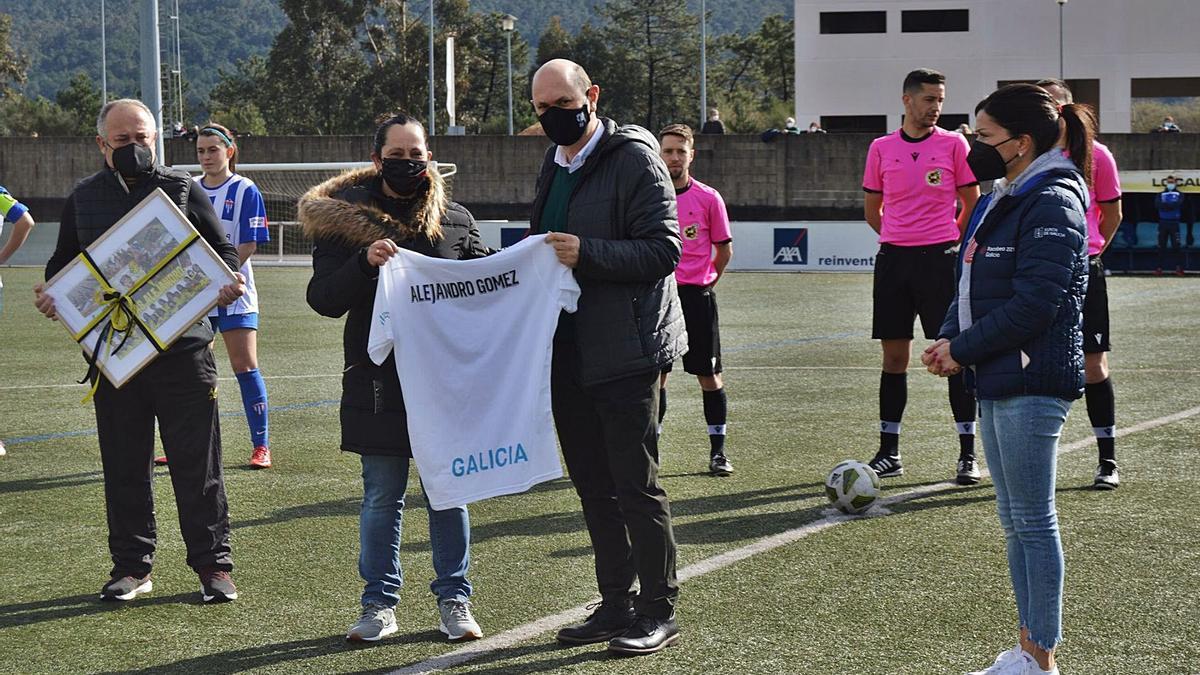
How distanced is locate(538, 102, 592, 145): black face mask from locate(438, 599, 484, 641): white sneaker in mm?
1690

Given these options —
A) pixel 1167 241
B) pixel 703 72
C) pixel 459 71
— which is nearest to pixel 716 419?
pixel 1167 241

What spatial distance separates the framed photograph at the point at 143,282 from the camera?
5.68 meters

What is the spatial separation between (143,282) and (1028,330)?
11.1 ft

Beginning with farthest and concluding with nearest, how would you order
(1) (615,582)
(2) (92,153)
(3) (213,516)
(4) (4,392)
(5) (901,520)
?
(2) (92,153) → (4) (4,392) → (5) (901,520) → (3) (213,516) → (1) (615,582)

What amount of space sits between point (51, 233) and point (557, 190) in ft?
101

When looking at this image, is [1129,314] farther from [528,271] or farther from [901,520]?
[528,271]

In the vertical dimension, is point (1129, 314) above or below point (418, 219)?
below

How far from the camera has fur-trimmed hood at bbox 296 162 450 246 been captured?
5129 mm

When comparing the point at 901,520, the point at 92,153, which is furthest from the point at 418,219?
the point at 92,153

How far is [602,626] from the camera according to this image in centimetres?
520

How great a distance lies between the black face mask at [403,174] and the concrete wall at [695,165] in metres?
38.3

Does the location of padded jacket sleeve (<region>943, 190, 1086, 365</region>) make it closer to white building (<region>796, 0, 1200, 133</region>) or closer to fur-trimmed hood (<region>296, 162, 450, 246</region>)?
fur-trimmed hood (<region>296, 162, 450, 246</region>)

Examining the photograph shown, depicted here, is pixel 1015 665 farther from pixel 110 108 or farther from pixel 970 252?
pixel 110 108

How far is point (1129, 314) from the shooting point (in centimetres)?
1905
